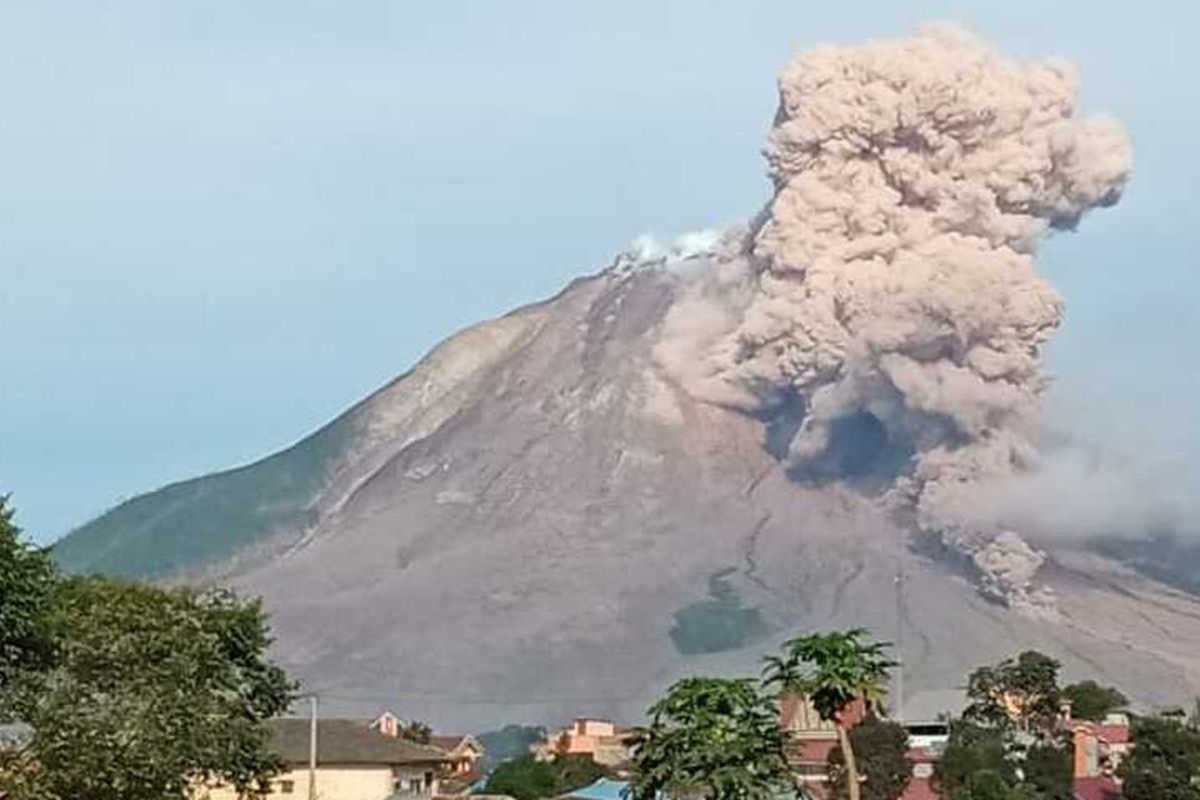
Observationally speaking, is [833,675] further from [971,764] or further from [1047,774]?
[971,764]

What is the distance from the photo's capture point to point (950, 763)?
84688 millimetres

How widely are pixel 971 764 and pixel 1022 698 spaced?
15103mm

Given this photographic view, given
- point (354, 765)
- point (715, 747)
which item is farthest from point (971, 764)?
point (715, 747)

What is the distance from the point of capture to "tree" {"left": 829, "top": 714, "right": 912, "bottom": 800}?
273 ft

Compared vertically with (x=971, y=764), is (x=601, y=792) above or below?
below

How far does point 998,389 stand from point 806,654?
111 meters

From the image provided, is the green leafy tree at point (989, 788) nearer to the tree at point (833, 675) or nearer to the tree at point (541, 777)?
the tree at point (541, 777)

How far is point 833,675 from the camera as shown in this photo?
48906mm

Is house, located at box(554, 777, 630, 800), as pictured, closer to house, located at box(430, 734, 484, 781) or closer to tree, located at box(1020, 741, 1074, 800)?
house, located at box(430, 734, 484, 781)

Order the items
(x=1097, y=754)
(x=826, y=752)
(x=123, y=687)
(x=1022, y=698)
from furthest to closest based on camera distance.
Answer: (x=826, y=752) → (x=1022, y=698) → (x=1097, y=754) → (x=123, y=687)

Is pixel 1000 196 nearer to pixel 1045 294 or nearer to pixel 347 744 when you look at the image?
pixel 1045 294

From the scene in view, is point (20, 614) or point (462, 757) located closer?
point (20, 614)

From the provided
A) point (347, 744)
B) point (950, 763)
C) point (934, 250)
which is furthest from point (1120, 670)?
point (347, 744)

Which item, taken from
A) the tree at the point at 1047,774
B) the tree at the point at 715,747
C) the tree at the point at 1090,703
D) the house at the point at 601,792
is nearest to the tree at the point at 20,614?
the tree at the point at 715,747
